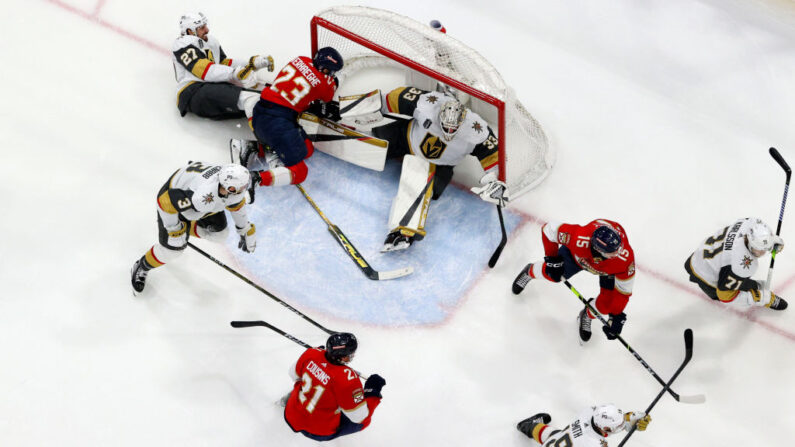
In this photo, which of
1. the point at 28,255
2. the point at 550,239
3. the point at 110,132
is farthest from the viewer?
the point at 110,132

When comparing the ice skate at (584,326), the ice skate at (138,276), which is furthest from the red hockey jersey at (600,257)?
the ice skate at (138,276)

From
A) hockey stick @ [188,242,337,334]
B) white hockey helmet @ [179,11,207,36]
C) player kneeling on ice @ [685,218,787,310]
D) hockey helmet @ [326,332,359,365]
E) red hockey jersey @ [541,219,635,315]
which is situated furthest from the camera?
Answer: white hockey helmet @ [179,11,207,36]

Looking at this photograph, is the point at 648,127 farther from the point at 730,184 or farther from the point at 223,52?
the point at 223,52

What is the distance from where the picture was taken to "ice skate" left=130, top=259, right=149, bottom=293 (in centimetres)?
418

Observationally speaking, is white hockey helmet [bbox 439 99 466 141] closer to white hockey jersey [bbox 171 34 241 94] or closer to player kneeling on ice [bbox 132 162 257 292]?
player kneeling on ice [bbox 132 162 257 292]

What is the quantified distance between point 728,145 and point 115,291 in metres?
3.83

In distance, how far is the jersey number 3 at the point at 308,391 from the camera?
3.54 metres

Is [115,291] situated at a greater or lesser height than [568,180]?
lesser

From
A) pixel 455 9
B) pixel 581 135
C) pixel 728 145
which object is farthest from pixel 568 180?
pixel 455 9

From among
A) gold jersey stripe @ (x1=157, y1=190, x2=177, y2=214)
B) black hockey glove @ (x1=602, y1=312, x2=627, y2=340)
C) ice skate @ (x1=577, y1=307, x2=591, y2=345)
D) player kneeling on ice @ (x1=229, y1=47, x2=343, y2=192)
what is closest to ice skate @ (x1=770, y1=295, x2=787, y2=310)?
black hockey glove @ (x1=602, y1=312, x2=627, y2=340)

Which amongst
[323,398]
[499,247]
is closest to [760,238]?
[499,247]

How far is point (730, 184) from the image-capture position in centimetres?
506

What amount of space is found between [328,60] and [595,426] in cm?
236

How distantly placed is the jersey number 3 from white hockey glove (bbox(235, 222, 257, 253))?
35.8 inches
